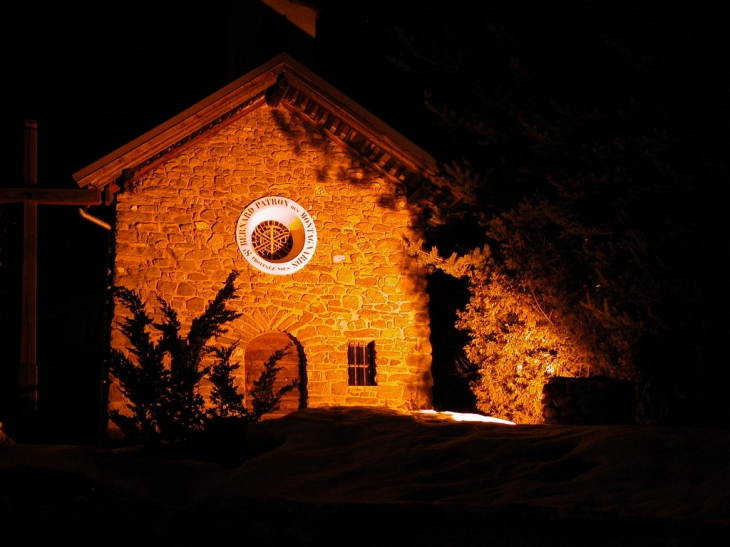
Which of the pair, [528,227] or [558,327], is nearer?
[558,327]

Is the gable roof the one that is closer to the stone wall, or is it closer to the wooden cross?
the stone wall

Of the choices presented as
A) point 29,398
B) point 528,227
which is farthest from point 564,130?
point 29,398

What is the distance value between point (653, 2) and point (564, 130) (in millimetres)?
2132

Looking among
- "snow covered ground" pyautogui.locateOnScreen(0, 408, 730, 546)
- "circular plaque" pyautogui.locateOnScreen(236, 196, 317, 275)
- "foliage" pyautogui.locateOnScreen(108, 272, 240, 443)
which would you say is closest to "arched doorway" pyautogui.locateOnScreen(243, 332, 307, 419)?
"circular plaque" pyautogui.locateOnScreen(236, 196, 317, 275)

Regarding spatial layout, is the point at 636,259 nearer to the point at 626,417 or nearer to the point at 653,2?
the point at 626,417

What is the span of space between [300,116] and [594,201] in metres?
5.13

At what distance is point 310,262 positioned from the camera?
42.1 feet

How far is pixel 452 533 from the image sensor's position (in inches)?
152

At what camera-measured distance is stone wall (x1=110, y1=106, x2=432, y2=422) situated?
487 inches

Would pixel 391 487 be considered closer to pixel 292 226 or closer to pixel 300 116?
pixel 292 226

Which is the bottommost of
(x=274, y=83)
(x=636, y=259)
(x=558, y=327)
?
(x=558, y=327)

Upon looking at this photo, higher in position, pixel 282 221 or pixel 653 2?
pixel 653 2

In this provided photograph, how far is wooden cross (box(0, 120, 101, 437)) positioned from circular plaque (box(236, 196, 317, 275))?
2368 mm

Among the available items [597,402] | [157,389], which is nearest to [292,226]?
[157,389]
